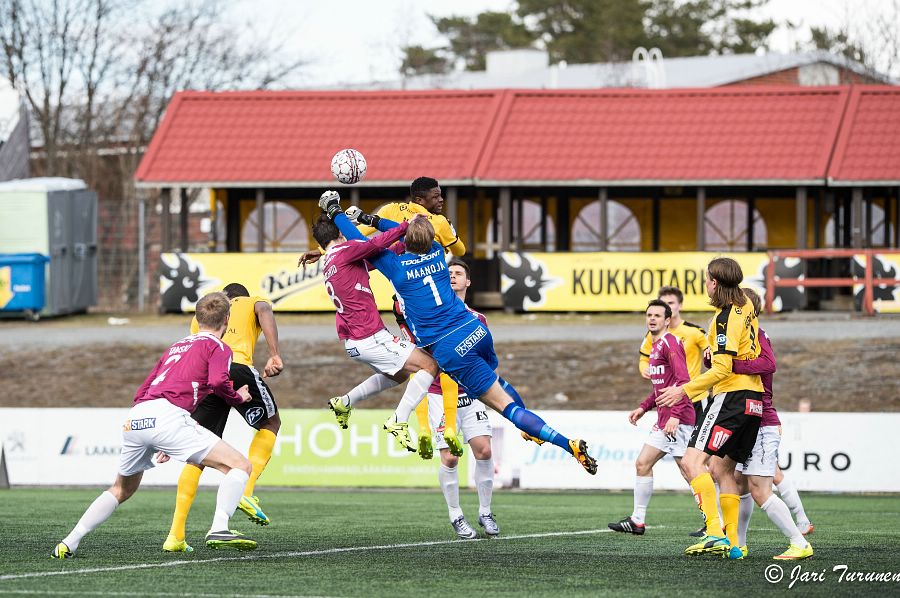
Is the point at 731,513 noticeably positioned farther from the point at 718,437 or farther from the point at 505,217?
the point at 505,217

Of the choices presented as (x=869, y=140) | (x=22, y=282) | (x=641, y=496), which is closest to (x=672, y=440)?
(x=641, y=496)

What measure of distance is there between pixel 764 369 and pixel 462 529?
3023 mm

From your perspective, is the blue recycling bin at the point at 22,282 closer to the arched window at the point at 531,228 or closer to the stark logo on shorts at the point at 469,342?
the arched window at the point at 531,228

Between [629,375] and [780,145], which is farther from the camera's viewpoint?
[780,145]

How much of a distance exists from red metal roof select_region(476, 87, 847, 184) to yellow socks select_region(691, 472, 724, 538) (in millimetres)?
22210

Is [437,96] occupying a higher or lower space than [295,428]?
higher

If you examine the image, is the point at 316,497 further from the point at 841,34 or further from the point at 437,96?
the point at 841,34

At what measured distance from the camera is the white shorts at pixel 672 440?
12602mm

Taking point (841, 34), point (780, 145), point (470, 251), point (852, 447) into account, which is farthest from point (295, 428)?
point (841, 34)

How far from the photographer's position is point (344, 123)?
34.9 m

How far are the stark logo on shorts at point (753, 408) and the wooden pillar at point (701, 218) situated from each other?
2231 centimetres

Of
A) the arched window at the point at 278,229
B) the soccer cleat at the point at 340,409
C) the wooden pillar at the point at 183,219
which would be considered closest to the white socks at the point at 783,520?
the soccer cleat at the point at 340,409

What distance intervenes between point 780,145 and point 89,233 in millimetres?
16991

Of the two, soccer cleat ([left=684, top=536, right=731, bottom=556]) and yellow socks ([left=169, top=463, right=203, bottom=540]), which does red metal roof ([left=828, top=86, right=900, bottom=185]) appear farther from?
yellow socks ([left=169, top=463, right=203, bottom=540])
